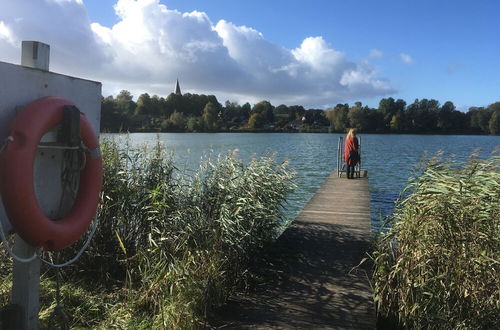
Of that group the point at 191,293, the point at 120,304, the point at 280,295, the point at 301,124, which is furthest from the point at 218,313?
the point at 301,124

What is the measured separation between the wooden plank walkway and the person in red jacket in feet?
15.6

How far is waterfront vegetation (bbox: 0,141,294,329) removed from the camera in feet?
11.1

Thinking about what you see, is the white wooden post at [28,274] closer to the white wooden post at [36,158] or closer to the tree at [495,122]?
the white wooden post at [36,158]

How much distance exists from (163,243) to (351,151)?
8.34 meters

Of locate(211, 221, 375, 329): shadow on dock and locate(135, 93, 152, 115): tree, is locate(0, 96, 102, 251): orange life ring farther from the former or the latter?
locate(135, 93, 152, 115): tree

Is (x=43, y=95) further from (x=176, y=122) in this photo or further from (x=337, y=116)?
(x=337, y=116)

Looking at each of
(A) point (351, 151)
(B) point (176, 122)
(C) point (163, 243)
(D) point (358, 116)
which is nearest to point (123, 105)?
(A) point (351, 151)

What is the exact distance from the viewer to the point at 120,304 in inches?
143

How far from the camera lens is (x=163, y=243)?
3961 millimetres

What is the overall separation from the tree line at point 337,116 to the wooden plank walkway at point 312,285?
43599 millimetres

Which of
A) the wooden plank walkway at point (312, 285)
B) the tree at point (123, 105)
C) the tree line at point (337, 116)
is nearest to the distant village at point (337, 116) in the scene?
the tree line at point (337, 116)

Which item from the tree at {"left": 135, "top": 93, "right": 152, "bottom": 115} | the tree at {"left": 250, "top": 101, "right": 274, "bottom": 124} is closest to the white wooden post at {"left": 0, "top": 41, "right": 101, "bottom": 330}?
the tree at {"left": 135, "top": 93, "right": 152, "bottom": 115}

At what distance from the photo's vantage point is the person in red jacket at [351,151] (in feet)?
36.4

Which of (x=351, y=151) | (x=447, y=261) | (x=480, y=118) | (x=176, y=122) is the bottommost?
(x=447, y=261)
